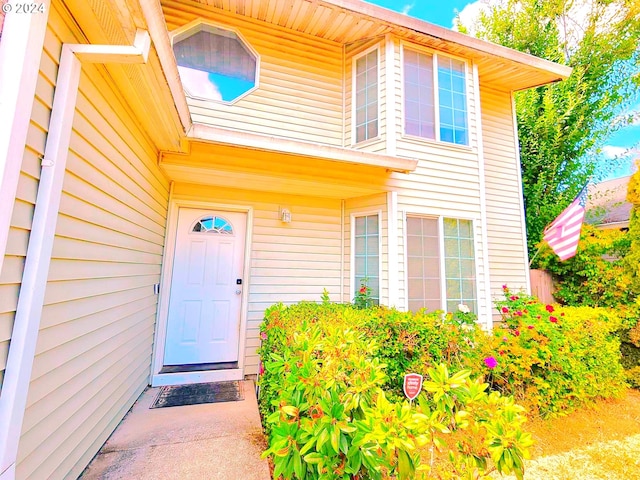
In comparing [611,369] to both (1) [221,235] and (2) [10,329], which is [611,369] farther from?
(2) [10,329]

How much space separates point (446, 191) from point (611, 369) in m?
3.02

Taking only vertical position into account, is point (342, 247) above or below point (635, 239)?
below

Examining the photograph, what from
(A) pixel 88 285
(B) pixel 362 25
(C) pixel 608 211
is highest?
(B) pixel 362 25

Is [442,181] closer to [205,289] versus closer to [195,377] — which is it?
[205,289]

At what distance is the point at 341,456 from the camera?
1.19 metres

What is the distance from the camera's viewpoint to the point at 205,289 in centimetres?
379

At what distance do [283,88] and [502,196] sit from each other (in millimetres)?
4544

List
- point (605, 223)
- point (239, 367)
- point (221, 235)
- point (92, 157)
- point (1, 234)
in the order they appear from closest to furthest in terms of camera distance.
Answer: point (1, 234), point (92, 157), point (239, 367), point (221, 235), point (605, 223)

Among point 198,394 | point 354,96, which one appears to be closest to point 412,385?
point 198,394

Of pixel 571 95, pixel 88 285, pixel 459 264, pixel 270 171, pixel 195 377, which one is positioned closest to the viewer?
pixel 88 285

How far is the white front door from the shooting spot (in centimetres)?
366

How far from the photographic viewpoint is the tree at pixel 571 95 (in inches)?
251

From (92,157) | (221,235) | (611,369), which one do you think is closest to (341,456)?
(92,157)

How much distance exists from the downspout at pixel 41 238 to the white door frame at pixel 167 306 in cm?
235
